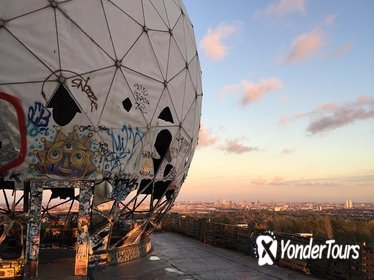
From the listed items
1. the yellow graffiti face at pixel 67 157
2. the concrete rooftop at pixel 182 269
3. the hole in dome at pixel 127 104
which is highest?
the hole in dome at pixel 127 104

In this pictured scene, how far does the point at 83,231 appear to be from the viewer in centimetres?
923

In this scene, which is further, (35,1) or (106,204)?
(106,204)

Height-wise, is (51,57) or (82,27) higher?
(82,27)

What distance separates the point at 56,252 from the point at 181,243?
6.47 metres

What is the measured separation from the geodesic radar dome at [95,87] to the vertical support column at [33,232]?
1.45 feet

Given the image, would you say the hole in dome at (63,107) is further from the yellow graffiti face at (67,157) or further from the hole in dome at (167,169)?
the hole in dome at (167,169)

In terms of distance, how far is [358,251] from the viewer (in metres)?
10.1

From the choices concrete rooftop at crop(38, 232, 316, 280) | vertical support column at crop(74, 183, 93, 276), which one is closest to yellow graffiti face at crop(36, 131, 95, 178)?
vertical support column at crop(74, 183, 93, 276)

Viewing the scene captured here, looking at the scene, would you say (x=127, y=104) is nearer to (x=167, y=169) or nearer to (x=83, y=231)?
(x=167, y=169)

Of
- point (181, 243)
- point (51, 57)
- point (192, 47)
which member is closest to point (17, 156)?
point (51, 57)

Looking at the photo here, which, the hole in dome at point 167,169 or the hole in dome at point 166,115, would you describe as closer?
the hole in dome at point 166,115

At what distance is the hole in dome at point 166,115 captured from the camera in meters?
10.7

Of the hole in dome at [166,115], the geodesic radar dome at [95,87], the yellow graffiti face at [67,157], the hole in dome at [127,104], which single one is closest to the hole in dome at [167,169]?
the geodesic radar dome at [95,87]

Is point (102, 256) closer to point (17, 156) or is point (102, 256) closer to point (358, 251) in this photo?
point (17, 156)
